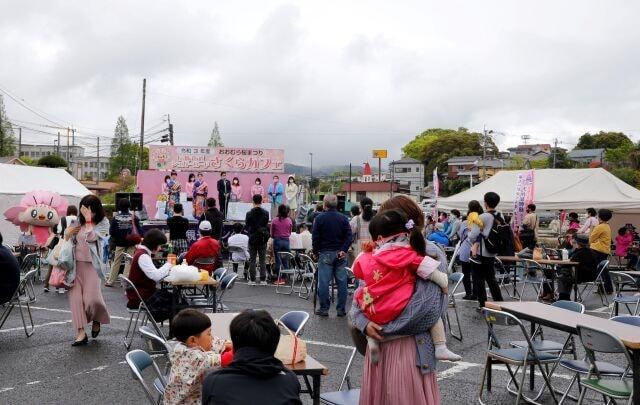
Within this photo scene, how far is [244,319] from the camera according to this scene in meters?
2.82

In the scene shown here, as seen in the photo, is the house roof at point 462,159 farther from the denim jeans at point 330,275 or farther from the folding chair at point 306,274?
the denim jeans at point 330,275

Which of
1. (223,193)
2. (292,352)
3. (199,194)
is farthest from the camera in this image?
(223,193)

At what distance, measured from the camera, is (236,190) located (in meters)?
24.3

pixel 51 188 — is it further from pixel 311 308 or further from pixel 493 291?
pixel 493 291

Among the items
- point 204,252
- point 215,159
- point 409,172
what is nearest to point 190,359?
point 204,252

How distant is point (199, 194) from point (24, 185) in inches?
245

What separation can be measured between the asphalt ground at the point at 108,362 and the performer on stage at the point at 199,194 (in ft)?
42.6

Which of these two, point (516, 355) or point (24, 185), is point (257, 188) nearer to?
point (24, 185)

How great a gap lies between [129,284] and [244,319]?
180 inches

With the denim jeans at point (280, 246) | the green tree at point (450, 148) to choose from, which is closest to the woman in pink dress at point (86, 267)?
the denim jeans at point (280, 246)

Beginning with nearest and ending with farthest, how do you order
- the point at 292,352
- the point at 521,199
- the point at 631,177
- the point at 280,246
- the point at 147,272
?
1. the point at 292,352
2. the point at 147,272
3. the point at 280,246
4. the point at 521,199
5. the point at 631,177

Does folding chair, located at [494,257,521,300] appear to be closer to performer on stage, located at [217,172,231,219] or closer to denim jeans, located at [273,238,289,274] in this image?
denim jeans, located at [273,238,289,274]

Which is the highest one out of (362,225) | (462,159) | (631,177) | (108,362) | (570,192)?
(462,159)

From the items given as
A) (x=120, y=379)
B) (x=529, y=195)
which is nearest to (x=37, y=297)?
(x=120, y=379)
